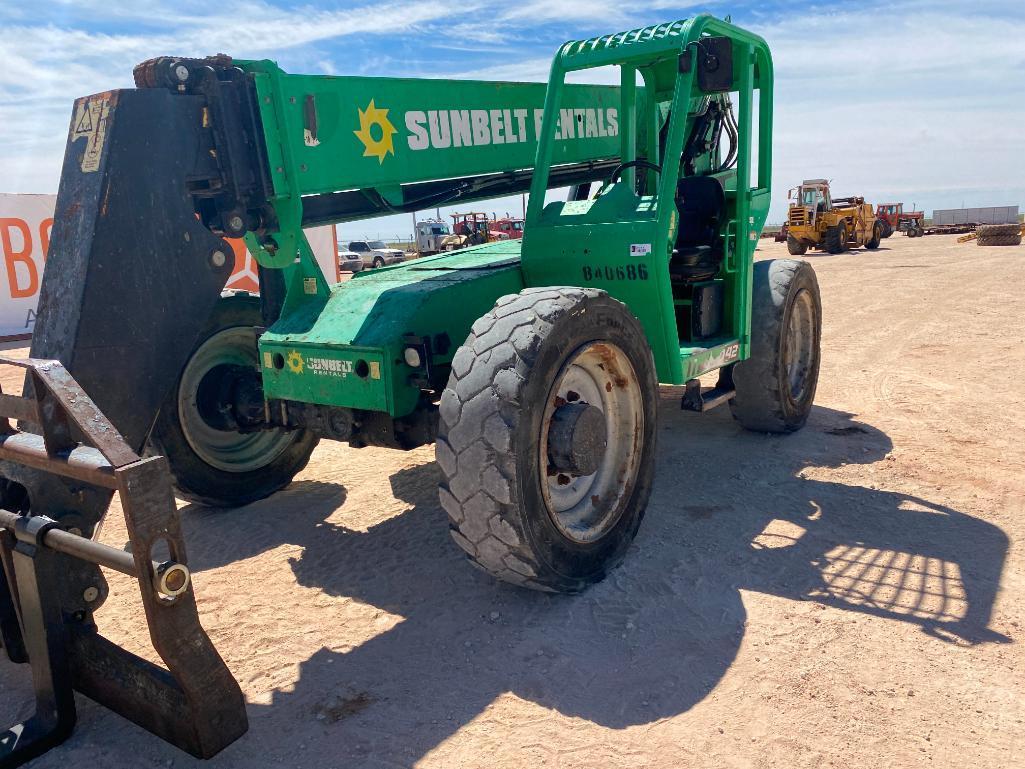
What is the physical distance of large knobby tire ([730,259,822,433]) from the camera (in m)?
6.25

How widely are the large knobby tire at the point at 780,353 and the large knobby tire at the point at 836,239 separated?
84.0ft

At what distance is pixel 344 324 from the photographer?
4.40 meters

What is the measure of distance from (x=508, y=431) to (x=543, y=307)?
0.62m

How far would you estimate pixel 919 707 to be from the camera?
3109mm

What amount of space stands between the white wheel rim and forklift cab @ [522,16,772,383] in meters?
0.51

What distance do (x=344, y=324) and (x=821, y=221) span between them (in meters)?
29.3

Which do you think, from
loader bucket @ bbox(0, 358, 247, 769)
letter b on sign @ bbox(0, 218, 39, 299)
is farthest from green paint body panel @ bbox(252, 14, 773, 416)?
letter b on sign @ bbox(0, 218, 39, 299)

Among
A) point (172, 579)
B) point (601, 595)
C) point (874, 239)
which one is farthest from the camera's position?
point (874, 239)

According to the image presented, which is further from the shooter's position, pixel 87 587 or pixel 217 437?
pixel 217 437

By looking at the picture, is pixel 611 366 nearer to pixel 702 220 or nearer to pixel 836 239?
pixel 702 220

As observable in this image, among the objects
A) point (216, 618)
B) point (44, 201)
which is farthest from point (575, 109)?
point (44, 201)

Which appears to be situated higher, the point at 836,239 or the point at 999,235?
the point at 836,239

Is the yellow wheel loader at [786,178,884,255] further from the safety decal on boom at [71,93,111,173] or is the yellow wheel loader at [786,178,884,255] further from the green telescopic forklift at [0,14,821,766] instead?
the safety decal on boom at [71,93,111,173]

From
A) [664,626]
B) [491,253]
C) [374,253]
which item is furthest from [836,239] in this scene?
[664,626]
